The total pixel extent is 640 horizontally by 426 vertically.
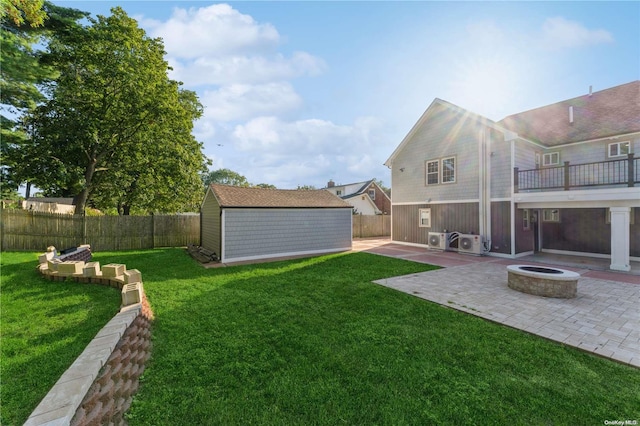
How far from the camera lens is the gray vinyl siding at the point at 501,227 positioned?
451 inches

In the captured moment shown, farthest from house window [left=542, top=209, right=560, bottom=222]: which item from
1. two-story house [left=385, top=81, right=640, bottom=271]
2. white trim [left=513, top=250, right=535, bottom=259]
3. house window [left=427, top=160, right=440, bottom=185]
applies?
house window [left=427, top=160, right=440, bottom=185]

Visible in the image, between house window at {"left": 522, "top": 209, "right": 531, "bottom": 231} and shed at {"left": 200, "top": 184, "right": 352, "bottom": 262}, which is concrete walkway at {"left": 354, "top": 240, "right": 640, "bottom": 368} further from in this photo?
shed at {"left": 200, "top": 184, "right": 352, "bottom": 262}

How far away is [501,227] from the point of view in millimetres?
11672

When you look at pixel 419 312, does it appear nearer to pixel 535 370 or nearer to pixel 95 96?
pixel 535 370

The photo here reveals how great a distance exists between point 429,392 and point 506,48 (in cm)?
997

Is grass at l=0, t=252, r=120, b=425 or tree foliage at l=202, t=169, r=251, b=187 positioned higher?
tree foliage at l=202, t=169, r=251, b=187

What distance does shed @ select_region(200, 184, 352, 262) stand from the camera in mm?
10641

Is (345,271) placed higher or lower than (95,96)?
lower

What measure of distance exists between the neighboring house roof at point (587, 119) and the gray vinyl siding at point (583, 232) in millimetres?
3315

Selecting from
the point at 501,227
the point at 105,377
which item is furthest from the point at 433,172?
the point at 105,377

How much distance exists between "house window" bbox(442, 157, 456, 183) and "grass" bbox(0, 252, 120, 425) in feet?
46.6

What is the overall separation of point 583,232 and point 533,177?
3.20m

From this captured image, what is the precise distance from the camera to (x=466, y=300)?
5902 mm

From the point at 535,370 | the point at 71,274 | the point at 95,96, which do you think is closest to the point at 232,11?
the point at 71,274
